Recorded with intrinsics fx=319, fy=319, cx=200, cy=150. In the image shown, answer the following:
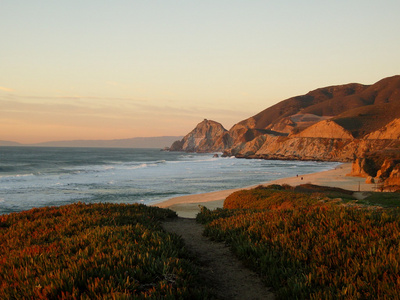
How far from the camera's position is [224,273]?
7.12 m

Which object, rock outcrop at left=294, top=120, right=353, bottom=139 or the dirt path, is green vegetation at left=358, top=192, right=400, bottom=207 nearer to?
the dirt path

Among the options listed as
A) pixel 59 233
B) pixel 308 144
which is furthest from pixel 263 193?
pixel 308 144

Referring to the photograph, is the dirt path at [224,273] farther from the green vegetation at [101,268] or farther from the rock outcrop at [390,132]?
the rock outcrop at [390,132]

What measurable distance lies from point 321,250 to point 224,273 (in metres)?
2.18

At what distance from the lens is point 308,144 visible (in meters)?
137

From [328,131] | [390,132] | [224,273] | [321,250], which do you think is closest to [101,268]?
[224,273]

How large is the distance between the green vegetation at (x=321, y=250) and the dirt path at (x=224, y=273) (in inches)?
8.9

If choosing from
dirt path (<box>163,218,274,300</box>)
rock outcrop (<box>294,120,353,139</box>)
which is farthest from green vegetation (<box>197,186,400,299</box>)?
rock outcrop (<box>294,120,353,139</box>)

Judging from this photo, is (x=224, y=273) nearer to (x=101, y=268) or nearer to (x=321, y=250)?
(x=321, y=250)

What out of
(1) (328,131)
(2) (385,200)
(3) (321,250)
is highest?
(1) (328,131)

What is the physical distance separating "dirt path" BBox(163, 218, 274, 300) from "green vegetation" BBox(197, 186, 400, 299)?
0.23 m

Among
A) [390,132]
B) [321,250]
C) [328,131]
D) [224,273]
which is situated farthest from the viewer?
[328,131]

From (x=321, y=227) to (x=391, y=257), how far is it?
2226mm

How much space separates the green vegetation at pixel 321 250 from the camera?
5539 mm
